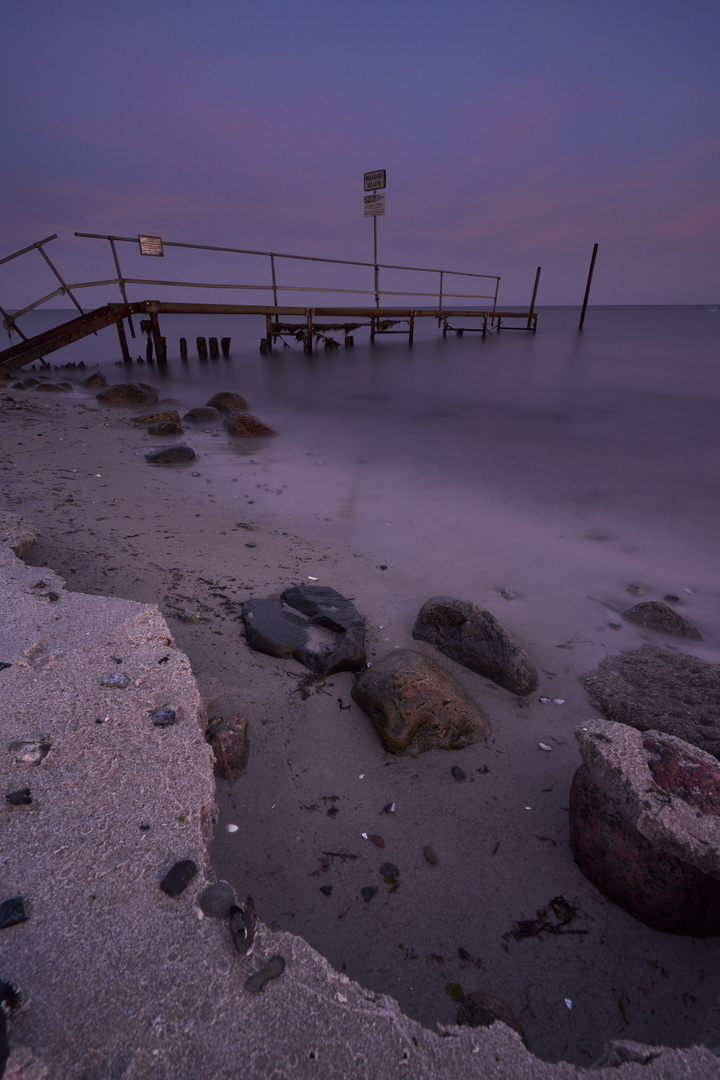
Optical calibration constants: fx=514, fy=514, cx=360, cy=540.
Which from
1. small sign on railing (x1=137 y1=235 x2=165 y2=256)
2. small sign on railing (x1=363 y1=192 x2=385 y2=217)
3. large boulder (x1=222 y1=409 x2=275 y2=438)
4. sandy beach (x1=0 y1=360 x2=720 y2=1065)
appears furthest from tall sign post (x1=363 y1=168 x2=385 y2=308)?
sandy beach (x1=0 y1=360 x2=720 y2=1065)

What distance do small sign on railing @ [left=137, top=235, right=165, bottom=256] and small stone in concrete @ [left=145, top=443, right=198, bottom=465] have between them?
7.93 m

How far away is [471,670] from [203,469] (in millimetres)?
3944

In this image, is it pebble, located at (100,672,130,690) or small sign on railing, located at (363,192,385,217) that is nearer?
pebble, located at (100,672,130,690)

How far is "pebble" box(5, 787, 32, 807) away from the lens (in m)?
1.42

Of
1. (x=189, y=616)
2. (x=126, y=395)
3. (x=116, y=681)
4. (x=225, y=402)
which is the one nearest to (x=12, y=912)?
(x=116, y=681)

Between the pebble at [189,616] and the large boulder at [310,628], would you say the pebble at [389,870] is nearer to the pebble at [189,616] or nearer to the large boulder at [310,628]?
the large boulder at [310,628]

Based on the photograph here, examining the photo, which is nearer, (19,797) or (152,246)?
(19,797)

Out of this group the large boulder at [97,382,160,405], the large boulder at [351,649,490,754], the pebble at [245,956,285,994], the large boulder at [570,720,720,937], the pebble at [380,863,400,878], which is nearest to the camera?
the pebble at [245,956,285,994]

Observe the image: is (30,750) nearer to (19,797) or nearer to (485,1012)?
(19,797)

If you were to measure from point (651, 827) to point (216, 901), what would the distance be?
127 centimetres

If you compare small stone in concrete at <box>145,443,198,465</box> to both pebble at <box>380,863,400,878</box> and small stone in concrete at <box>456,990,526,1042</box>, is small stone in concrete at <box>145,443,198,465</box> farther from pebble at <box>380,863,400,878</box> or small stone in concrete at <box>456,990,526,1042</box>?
small stone in concrete at <box>456,990,526,1042</box>

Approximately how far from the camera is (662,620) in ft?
10.6

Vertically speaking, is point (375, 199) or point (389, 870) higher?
point (375, 199)

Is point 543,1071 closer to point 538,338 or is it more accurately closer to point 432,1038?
point 432,1038
